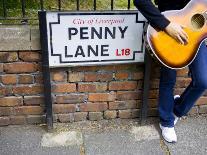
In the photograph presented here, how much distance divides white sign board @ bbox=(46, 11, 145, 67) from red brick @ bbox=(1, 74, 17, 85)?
36 centimetres

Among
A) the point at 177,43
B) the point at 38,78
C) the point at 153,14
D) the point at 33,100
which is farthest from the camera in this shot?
the point at 33,100

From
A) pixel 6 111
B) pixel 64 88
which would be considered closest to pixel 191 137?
pixel 64 88

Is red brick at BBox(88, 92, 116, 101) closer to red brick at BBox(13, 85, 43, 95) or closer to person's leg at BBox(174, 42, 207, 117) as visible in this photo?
red brick at BBox(13, 85, 43, 95)

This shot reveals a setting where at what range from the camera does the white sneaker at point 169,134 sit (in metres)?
3.33

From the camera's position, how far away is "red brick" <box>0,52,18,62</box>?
3137 millimetres

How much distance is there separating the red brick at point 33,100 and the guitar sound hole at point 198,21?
56.9 inches

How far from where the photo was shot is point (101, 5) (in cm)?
372

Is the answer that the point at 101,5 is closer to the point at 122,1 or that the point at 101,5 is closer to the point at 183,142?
the point at 122,1

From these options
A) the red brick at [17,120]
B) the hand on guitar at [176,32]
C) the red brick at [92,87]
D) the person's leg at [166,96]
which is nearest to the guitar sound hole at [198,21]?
the hand on guitar at [176,32]

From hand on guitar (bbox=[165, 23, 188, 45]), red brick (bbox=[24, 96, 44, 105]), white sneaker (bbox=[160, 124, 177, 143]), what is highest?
hand on guitar (bbox=[165, 23, 188, 45])

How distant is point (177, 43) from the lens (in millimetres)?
2842

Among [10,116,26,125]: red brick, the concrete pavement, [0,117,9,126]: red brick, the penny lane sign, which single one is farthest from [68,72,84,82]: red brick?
[0,117,9,126]: red brick

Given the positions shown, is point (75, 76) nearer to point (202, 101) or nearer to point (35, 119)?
point (35, 119)

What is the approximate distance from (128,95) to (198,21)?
982 mm
